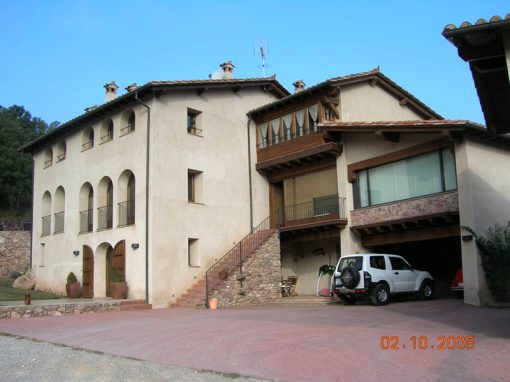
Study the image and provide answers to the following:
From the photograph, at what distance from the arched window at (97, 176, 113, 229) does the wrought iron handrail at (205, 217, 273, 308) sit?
5.25m

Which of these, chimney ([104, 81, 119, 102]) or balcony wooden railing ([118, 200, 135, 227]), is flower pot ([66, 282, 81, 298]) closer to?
balcony wooden railing ([118, 200, 135, 227])

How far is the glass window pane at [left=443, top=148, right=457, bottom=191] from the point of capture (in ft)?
58.4

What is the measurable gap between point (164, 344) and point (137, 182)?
12.2 m

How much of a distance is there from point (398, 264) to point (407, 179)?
3276 mm

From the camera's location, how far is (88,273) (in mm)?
22969

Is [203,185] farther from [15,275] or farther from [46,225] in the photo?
[15,275]

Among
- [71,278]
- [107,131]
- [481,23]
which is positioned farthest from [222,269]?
[481,23]

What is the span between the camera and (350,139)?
2170cm

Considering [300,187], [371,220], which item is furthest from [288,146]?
[371,220]

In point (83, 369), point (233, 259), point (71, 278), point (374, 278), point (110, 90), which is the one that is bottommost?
point (83, 369)

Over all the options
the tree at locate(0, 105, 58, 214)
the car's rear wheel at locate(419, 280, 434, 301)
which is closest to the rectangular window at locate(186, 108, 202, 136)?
the car's rear wheel at locate(419, 280, 434, 301)

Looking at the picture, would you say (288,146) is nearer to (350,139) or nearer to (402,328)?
(350,139)

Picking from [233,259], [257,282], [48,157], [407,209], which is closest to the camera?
[407,209]

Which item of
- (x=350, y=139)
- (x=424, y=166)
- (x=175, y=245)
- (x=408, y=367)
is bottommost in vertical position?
(x=408, y=367)
